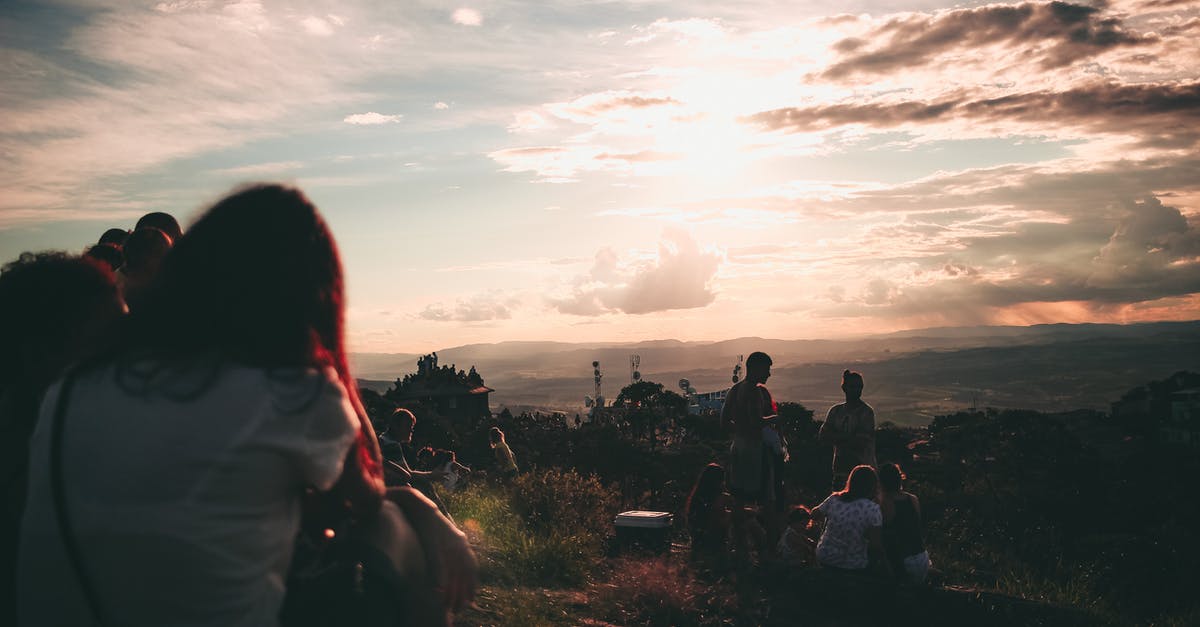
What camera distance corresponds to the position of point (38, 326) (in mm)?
2789

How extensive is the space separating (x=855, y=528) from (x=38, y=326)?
660cm

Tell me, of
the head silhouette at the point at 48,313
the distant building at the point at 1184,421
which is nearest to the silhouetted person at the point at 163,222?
the head silhouette at the point at 48,313

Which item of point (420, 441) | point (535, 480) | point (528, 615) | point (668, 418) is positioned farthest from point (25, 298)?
point (668, 418)

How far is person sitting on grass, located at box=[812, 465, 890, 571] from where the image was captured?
7.78 m

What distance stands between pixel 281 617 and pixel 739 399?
7.13 meters

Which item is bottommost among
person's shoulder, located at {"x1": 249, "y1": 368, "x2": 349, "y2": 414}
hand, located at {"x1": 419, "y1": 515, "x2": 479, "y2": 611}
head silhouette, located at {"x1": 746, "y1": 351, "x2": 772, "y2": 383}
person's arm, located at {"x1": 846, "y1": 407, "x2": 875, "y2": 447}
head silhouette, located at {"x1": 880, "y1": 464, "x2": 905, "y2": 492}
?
head silhouette, located at {"x1": 880, "y1": 464, "x2": 905, "y2": 492}

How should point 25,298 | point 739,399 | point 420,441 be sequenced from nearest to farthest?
point 25,298
point 739,399
point 420,441

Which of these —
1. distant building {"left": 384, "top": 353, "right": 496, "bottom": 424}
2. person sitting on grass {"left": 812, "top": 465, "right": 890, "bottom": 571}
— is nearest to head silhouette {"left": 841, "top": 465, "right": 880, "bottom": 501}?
person sitting on grass {"left": 812, "top": 465, "right": 890, "bottom": 571}

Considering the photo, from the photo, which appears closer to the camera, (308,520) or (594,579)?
(308,520)

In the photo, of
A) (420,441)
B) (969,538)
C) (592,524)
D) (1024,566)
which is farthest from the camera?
(420,441)

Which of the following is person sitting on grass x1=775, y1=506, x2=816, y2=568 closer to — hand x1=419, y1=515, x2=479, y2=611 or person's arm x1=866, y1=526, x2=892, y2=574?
person's arm x1=866, y1=526, x2=892, y2=574

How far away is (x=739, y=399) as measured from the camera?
9.07 meters

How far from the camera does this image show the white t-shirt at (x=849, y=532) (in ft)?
25.5

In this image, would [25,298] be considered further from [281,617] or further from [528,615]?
[528,615]
